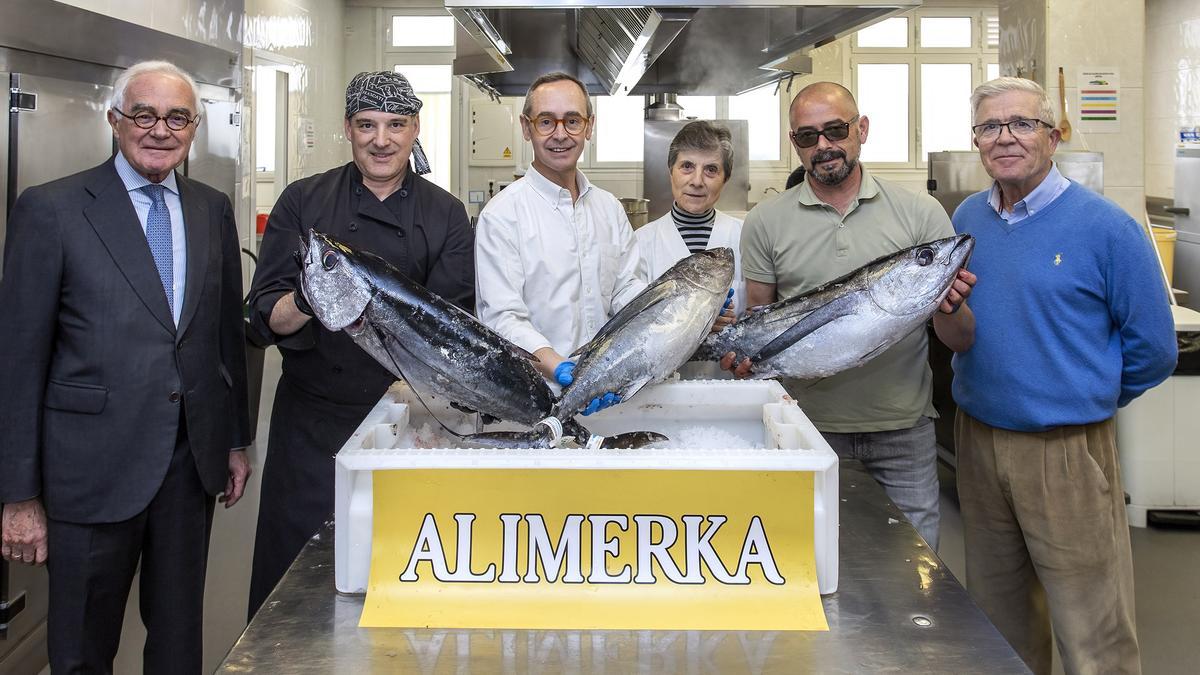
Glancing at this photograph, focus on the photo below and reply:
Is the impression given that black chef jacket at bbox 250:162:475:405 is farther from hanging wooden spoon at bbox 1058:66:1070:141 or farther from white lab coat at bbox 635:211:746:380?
hanging wooden spoon at bbox 1058:66:1070:141

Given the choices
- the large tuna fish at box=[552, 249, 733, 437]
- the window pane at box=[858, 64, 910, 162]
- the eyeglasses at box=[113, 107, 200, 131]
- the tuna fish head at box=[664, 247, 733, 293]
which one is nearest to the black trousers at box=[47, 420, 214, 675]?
the eyeglasses at box=[113, 107, 200, 131]

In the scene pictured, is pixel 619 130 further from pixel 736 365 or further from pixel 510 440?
pixel 510 440

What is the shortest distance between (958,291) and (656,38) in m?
1.53

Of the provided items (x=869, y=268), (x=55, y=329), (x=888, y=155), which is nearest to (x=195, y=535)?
(x=55, y=329)

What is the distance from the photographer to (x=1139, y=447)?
3949mm

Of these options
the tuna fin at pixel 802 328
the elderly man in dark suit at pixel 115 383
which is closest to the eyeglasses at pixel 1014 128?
the tuna fin at pixel 802 328

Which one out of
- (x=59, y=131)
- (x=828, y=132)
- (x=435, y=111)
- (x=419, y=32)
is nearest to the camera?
(x=828, y=132)

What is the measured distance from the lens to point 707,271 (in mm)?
1740

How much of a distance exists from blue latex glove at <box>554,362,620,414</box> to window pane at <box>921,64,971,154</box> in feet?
27.2

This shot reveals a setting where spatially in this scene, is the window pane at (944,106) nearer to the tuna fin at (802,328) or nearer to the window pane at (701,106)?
the window pane at (701,106)

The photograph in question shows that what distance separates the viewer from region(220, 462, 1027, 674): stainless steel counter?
121 cm

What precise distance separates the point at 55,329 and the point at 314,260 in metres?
0.81

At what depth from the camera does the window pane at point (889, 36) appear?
903 centimetres

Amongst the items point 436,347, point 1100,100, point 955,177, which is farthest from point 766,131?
point 436,347
